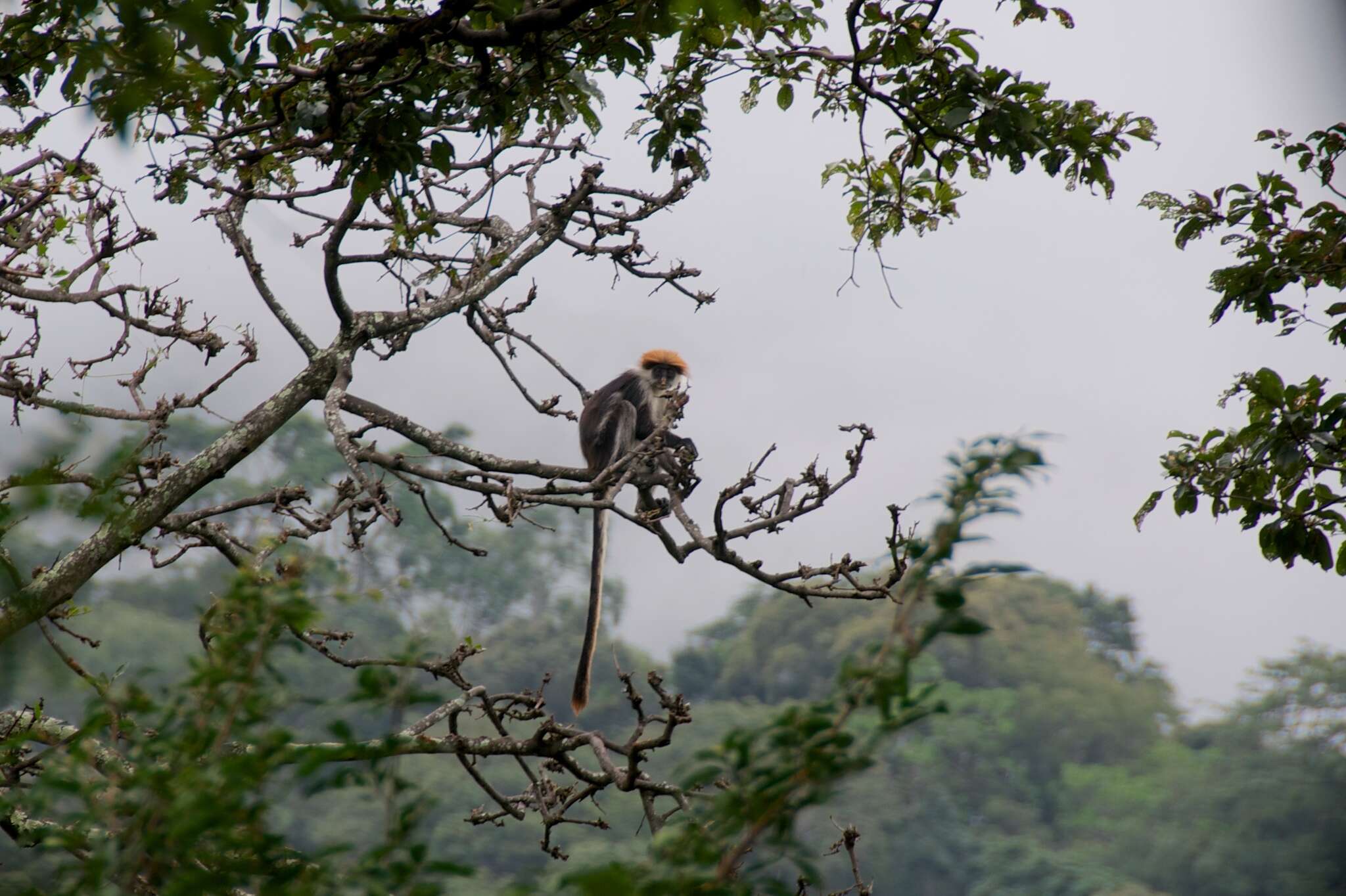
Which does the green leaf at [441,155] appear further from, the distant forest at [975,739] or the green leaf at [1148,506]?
the distant forest at [975,739]

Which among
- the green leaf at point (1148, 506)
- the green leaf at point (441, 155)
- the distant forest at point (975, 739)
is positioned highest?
the distant forest at point (975, 739)

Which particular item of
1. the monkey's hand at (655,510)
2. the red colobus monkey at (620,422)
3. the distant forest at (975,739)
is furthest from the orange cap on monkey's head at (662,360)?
the distant forest at (975,739)

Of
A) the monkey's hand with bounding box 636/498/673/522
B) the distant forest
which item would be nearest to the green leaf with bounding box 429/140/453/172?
the monkey's hand with bounding box 636/498/673/522

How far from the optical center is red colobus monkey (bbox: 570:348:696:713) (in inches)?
173

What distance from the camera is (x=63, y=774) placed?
1131 millimetres

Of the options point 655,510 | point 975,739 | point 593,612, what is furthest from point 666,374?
point 975,739

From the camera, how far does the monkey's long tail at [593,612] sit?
145 inches

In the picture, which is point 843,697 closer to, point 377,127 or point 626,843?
point 377,127

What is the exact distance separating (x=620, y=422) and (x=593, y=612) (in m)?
1.50

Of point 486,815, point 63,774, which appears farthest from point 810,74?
point 63,774

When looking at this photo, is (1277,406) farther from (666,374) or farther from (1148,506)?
(666,374)

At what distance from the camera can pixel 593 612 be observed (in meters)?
4.16

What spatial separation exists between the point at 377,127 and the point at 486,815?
1618 mm

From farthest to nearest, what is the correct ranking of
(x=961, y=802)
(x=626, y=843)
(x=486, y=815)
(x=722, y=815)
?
1. (x=961, y=802)
2. (x=626, y=843)
3. (x=486, y=815)
4. (x=722, y=815)
